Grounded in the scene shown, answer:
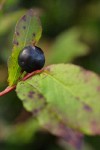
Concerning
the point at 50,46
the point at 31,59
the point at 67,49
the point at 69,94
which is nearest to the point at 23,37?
the point at 31,59

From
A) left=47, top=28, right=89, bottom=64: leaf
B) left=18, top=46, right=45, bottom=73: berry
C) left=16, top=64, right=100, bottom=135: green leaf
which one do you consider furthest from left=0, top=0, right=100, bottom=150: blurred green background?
left=16, top=64, right=100, bottom=135: green leaf

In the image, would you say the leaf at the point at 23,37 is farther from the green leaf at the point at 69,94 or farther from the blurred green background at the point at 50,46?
the blurred green background at the point at 50,46

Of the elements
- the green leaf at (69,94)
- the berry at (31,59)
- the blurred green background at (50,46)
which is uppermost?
the berry at (31,59)

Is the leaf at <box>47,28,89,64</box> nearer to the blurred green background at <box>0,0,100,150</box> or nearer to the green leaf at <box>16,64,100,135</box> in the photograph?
the blurred green background at <box>0,0,100,150</box>

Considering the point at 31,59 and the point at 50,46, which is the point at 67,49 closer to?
the point at 50,46

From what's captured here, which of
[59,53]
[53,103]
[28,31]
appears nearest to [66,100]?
[53,103]

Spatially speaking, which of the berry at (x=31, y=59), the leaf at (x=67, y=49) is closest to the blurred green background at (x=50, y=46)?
the leaf at (x=67, y=49)

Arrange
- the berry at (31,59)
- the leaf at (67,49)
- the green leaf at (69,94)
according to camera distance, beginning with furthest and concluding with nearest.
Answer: the leaf at (67,49) < the berry at (31,59) < the green leaf at (69,94)
